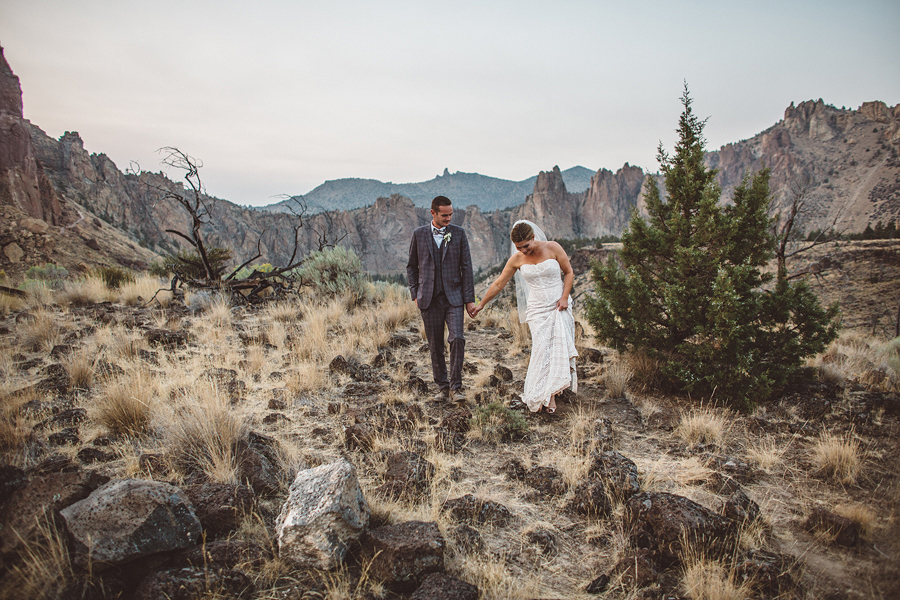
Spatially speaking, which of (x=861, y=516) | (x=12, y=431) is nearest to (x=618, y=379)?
(x=861, y=516)

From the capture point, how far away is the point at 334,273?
10406 millimetres

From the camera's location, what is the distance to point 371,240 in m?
130

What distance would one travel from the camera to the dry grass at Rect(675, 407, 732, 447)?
12.0 feet

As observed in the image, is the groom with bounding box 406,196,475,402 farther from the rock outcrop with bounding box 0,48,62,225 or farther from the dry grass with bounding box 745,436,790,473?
the rock outcrop with bounding box 0,48,62,225

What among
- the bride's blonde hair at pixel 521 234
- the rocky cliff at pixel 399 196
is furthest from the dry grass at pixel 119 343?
the bride's blonde hair at pixel 521 234

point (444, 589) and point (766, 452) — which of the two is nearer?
point (444, 589)

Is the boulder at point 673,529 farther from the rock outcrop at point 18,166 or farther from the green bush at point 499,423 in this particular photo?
the rock outcrop at point 18,166

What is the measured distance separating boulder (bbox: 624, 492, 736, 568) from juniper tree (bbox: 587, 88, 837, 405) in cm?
244

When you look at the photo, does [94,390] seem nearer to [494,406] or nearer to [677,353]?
[494,406]

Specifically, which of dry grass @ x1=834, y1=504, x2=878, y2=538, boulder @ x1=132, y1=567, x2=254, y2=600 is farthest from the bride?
boulder @ x1=132, y1=567, x2=254, y2=600

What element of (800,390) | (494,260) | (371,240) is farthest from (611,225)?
(800,390)

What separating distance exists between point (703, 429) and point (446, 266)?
9.97 ft

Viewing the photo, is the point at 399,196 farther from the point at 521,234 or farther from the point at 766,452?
the point at 766,452

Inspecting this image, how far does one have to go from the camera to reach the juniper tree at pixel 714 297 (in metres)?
4.20
